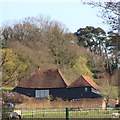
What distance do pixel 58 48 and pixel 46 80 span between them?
947 cm

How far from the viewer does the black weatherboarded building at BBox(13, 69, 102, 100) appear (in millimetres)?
43719

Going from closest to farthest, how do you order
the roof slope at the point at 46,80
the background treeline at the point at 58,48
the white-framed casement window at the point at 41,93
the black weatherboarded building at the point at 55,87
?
the black weatherboarded building at the point at 55,87, the white-framed casement window at the point at 41,93, the roof slope at the point at 46,80, the background treeline at the point at 58,48

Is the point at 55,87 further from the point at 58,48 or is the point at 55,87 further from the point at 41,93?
the point at 58,48

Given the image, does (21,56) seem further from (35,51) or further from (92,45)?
(92,45)

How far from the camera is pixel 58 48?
5609 cm

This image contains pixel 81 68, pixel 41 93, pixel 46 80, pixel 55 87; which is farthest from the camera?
pixel 81 68

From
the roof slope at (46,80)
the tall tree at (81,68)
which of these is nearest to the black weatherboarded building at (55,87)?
the roof slope at (46,80)

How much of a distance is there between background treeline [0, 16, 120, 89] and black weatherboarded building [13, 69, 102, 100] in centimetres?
280

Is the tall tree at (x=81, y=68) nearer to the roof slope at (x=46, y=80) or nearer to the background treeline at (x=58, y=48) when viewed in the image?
the background treeline at (x=58, y=48)

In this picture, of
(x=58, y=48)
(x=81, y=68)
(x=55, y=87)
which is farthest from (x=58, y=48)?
(x=55, y=87)

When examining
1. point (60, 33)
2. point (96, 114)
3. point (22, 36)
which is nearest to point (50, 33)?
point (60, 33)

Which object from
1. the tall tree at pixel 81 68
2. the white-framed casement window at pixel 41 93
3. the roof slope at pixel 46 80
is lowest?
the white-framed casement window at pixel 41 93

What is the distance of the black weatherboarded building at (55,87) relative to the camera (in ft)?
143

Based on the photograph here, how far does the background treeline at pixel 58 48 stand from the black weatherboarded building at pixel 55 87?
280 centimetres
